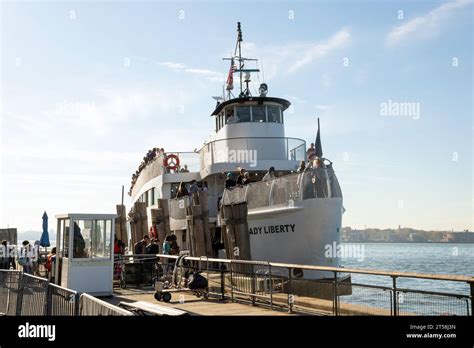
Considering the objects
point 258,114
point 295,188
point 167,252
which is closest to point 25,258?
point 167,252

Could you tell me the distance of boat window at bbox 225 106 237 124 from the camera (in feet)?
76.8

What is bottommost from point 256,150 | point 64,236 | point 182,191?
point 64,236

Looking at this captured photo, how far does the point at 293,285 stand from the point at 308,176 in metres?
5.75

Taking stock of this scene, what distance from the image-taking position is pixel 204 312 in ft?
33.9

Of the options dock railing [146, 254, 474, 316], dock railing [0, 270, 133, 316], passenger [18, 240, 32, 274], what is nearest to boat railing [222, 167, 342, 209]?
dock railing [146, 254, 474, 316]

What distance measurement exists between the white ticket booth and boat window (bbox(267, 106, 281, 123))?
38.2 feet

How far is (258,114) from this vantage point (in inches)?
915

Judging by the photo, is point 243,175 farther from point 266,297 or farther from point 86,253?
point 266,297

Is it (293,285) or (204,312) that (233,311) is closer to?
(204,312)

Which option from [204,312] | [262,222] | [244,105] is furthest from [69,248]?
[244,105]

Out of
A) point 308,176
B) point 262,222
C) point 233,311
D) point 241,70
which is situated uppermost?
point 241,70

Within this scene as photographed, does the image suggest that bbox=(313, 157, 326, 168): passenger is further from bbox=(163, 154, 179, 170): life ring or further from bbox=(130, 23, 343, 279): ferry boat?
bbox=(163, 154, 179, 170): life ring

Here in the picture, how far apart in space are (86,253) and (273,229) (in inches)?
238
